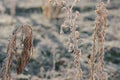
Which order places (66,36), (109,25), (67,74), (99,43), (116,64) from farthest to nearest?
1. (109,25)
2. (66,36)
3. (116,64)
4. (67,74)
5. (99,43)

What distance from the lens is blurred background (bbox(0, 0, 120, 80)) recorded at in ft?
9.65

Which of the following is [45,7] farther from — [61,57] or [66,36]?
[61,57]

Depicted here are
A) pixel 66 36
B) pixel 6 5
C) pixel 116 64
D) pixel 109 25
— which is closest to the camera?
pixel 116 64

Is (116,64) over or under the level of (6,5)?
under

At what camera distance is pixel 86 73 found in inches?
115

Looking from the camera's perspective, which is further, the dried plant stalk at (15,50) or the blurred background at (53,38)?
the blurred background at (53,38)

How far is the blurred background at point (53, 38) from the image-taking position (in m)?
2.94

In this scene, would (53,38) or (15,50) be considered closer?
(15,50)

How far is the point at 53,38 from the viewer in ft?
11.7

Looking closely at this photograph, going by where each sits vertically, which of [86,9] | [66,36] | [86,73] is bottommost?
[86,73]

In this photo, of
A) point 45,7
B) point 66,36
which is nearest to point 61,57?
point 66,36

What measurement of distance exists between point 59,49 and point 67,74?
0.51 m

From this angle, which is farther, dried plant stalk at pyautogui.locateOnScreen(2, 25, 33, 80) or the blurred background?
the blurred background

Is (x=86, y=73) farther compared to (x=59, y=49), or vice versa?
(x=59, y=49)
